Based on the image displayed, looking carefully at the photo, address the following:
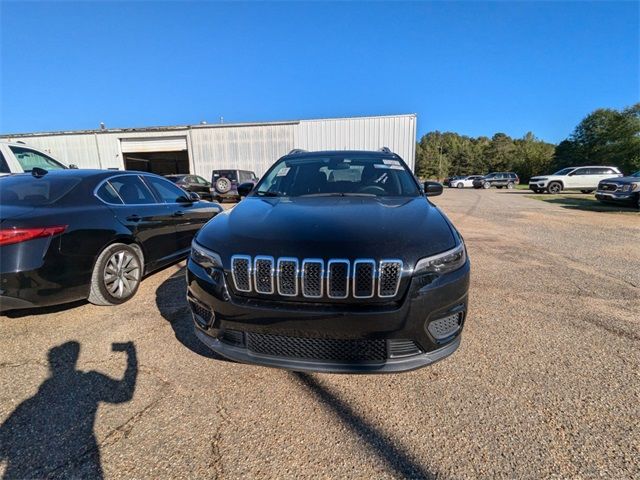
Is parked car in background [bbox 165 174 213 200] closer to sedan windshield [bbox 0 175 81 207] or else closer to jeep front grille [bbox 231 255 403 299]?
sedan windshield [bbox 0 175 81 207]

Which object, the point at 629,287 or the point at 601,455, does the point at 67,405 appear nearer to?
the point at 601,455

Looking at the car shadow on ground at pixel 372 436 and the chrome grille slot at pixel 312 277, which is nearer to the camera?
the car shadow on ground at pixel 372 436

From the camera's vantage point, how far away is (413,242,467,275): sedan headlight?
1.82 m

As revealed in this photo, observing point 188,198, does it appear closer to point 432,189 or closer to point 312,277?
point 432,189

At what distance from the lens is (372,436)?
1757 mm

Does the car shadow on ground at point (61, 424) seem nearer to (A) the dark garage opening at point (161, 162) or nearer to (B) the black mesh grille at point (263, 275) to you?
(B) the black mesh grille at point (263, 275)

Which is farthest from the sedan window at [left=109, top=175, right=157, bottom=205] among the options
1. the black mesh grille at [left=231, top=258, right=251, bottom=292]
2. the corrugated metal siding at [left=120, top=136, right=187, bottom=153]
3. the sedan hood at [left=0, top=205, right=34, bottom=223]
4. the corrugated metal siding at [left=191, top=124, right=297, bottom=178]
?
the corrugated metal siding at [left=120, top=136, right=187, bottom=153]

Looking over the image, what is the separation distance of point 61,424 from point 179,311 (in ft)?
4.87

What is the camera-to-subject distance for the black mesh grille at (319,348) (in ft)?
5.82

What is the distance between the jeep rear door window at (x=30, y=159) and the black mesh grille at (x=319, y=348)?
627cm

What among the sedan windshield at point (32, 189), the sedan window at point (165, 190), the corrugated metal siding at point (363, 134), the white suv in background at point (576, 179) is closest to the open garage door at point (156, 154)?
the corrugated metal siding at point (363, 134)

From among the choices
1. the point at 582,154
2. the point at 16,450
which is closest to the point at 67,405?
the point at 16,450

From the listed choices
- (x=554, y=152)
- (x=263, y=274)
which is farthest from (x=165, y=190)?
(x=554, y=152)

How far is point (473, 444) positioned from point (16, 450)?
242 cm
